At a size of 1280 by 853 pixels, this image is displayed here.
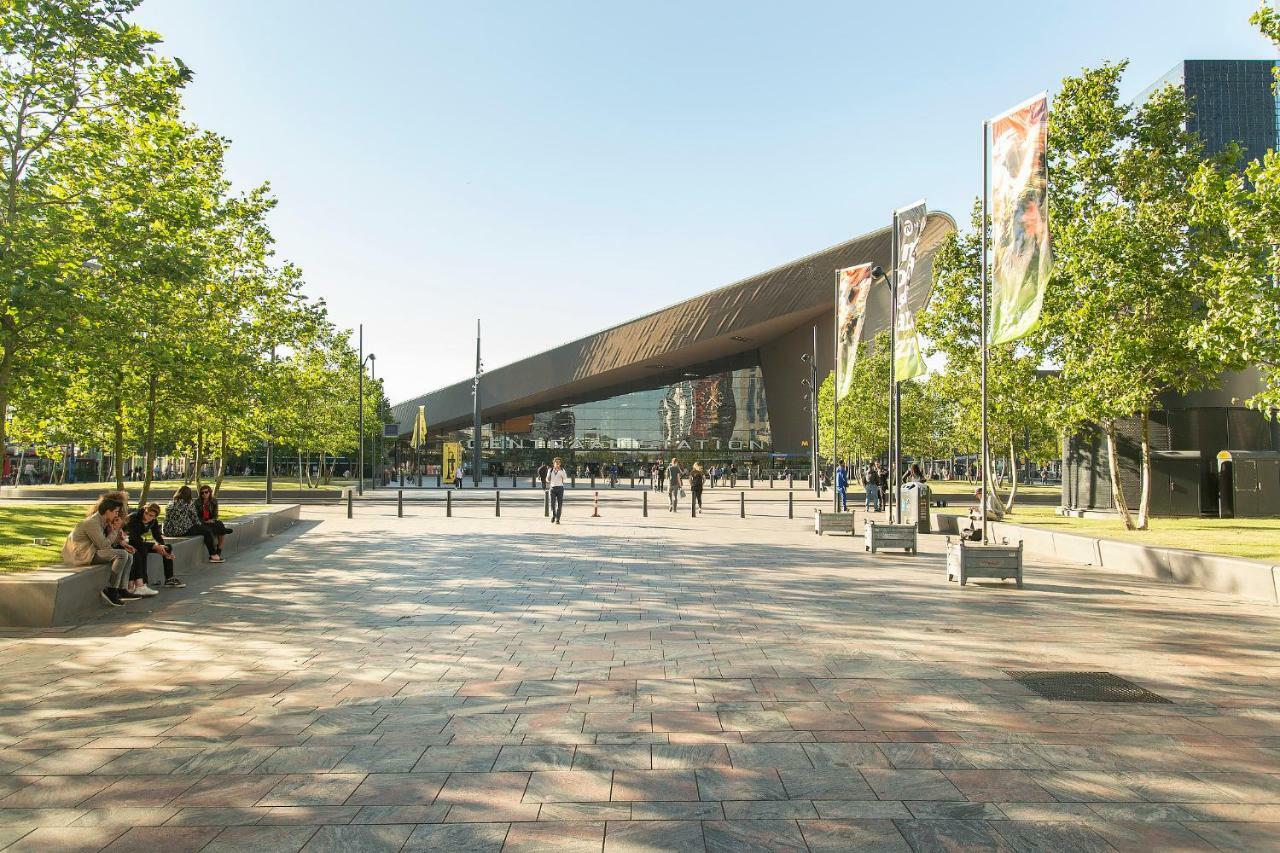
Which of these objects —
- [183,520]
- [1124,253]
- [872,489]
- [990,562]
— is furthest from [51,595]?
[872,489]

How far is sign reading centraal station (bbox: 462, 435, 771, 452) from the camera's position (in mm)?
73688

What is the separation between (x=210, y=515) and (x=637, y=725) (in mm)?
11127

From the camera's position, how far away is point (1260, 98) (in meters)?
99.3

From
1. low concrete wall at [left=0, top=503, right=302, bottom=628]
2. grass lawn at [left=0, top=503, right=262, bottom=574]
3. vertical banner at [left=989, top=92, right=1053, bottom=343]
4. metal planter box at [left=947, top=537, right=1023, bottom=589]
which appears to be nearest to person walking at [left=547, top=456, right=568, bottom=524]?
grass lawn at [left=0, top=503, right=262, bottom=574]

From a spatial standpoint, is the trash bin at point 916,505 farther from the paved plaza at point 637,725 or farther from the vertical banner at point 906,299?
the paved plaza at point 637,725

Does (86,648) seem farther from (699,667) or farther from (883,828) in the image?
(883,828)

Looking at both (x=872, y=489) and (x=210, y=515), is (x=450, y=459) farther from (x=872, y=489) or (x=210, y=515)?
(x=210, y=515)

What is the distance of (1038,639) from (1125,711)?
2383 mm

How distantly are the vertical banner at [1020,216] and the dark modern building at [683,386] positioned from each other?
133 feet

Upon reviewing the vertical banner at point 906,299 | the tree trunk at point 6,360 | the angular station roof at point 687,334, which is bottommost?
the tree trunk at point 6,360

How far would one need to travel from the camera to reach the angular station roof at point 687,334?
53344mm

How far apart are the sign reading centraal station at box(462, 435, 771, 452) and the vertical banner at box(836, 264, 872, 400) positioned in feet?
161

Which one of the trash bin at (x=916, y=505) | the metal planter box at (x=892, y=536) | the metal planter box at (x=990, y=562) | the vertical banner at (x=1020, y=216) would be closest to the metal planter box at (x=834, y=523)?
the trash bin at (x=916, y=505)

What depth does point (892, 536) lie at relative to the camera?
15.2 m
